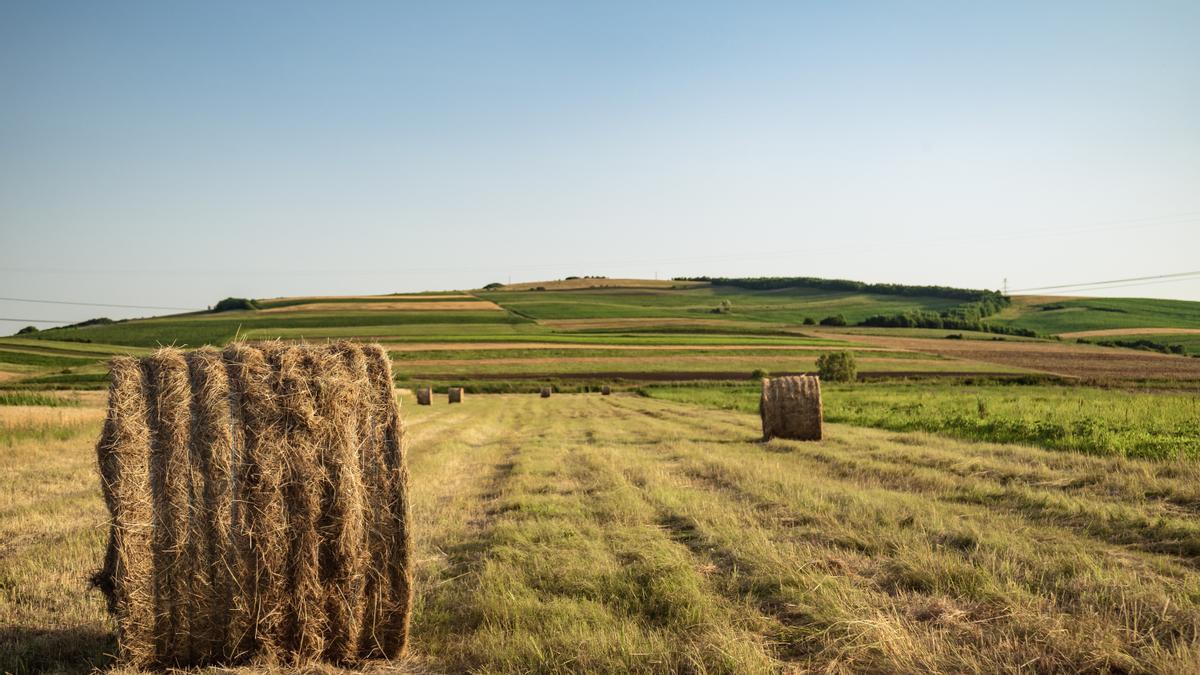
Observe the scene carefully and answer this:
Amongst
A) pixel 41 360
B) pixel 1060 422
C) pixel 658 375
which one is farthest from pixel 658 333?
pixel 1060 422

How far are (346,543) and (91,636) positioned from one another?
2.16 metres

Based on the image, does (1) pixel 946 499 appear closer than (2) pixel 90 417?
Yes

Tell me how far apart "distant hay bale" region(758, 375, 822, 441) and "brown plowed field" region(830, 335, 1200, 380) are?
37128mm

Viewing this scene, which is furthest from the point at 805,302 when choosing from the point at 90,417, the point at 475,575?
the point at 475,575

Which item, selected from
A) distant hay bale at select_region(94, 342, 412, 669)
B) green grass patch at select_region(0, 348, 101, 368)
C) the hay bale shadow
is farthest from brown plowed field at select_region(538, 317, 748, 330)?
the hay bale shadow

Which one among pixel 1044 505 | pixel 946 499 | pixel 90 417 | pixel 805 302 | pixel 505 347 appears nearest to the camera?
pixel 1044 505

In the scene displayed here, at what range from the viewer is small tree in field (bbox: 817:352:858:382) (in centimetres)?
4938

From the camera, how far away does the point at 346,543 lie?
5637 millimetres

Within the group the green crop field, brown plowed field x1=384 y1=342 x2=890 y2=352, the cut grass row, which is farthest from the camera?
the green crop field

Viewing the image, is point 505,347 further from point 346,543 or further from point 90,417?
point 346,543

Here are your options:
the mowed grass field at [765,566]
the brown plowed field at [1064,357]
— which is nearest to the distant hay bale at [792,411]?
the mowed grass field at [765,566]

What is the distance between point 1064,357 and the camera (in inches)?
2414

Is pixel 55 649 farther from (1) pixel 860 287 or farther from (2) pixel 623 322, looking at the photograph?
(1) pixel 860 287

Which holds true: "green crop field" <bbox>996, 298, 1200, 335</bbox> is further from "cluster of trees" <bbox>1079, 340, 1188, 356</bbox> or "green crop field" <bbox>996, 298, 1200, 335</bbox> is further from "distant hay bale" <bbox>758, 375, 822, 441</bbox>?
"distant hay bale" <bbox>758, 375, 822, 441</bbox>
